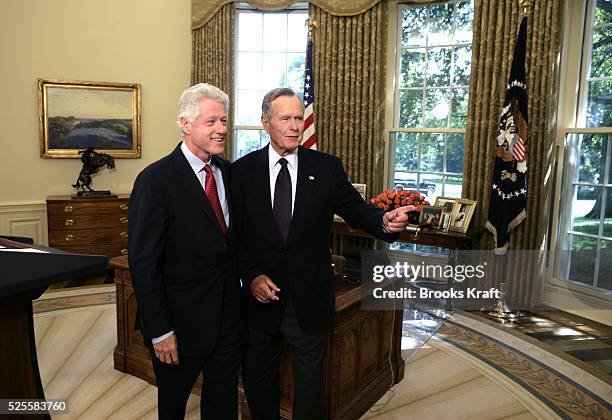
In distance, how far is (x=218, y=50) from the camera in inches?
253

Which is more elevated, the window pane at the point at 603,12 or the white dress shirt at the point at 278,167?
the window pane at the point at 603,12

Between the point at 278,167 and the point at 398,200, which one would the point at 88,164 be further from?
the point at 278,167

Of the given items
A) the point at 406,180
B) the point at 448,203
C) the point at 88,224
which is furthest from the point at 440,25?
the point at 88,224

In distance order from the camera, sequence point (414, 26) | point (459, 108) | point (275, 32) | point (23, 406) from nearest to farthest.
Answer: point (23, 406), point (459, 108), point (414, 26), point (275, 32)

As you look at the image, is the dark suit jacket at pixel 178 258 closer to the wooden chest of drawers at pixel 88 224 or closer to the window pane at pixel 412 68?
the wooden chest of drawers at pixel 88 224

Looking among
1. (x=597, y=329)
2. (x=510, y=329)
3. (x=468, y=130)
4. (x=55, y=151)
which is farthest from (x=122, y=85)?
(x=597, y=329)

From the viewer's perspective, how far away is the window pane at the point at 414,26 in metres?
5.82

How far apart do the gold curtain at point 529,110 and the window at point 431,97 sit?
0.39m

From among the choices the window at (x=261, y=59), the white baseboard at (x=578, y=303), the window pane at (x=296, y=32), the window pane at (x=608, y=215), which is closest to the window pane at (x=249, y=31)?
the window at (x=261, y=59)

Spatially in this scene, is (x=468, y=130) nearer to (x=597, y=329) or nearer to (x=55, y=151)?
(x=597, y=329)

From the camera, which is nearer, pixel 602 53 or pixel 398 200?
pixel 602 53

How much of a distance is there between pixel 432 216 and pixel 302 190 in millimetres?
3315

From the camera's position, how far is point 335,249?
20.7 ft

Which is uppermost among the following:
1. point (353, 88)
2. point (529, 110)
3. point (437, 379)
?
point (353, 88)
